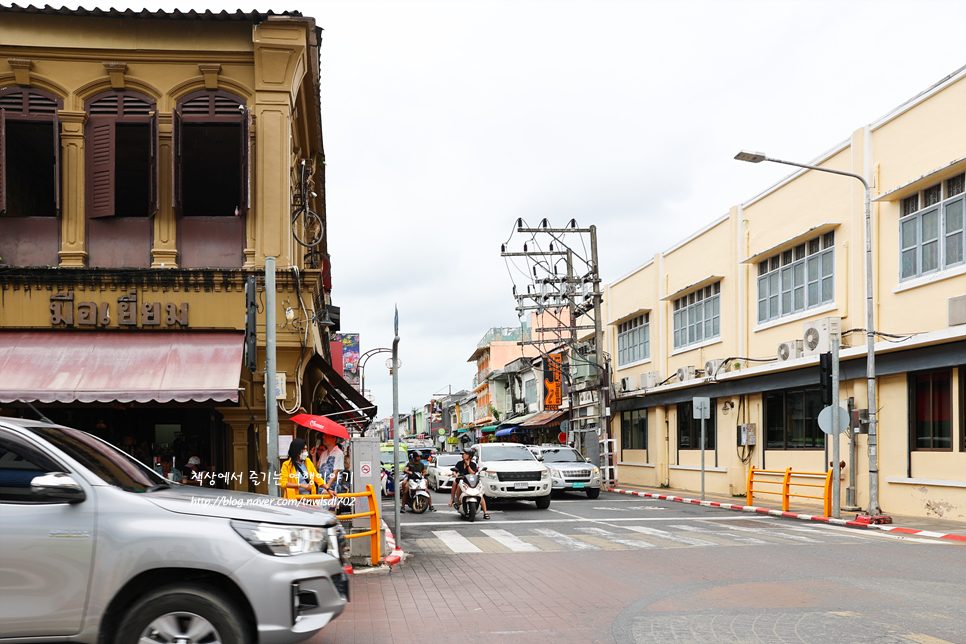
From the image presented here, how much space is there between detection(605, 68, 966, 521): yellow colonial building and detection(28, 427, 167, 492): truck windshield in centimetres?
1533

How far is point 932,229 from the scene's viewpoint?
18.8 meters

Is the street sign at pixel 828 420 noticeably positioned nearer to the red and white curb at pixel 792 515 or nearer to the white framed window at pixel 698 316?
the red and white curb at pixel 792 515

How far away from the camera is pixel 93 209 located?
581 inches

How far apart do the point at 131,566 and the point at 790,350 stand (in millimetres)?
21005

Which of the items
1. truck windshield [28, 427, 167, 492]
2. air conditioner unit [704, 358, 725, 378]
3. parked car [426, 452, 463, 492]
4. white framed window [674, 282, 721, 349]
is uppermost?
white framed window [674, 282, 721, 349]

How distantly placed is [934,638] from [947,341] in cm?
1218

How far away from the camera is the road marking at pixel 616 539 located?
13.9m

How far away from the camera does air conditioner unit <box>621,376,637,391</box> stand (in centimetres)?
3756

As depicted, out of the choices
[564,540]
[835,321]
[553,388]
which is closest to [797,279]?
[835,321]

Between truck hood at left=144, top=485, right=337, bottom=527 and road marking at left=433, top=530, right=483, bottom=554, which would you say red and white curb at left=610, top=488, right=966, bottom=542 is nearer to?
road marking at left=433, top=530, right=483, bottom=554

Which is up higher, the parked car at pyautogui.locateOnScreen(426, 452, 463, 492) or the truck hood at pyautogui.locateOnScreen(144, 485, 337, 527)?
the truck hood at pyautogui.locateOnScreen(144, 485, 337, 527)

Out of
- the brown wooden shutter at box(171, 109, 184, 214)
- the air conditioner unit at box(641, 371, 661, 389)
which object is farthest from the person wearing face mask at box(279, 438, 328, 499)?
the air conditioner unit at box(641, 371, 661, 389)

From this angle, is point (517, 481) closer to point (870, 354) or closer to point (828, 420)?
point (828, 420)

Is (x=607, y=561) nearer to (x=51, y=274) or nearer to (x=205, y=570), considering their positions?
(x=205, y=570)
